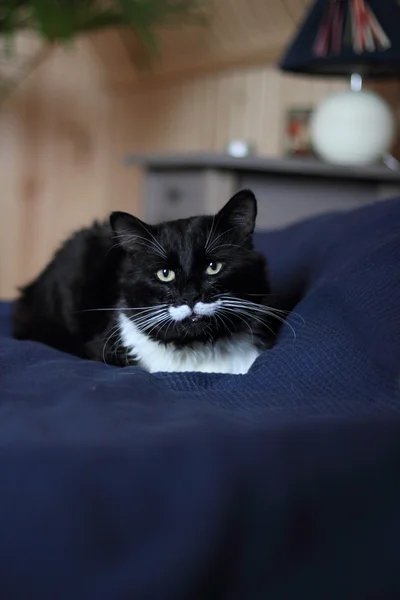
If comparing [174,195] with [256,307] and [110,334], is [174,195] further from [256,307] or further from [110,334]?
[256,307]

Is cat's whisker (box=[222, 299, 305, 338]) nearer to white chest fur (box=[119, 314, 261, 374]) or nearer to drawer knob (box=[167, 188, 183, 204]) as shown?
white chest fur (box=[119, 314, 261, 374])

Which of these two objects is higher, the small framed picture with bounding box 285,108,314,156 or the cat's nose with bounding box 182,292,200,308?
the small framed picture with bounding box 285,108,314,156

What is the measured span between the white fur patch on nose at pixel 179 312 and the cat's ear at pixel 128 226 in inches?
5.6

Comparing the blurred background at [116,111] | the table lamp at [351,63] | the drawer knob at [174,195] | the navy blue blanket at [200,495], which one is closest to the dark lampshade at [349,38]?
the table lamp at [351,63]

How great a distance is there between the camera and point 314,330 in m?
0.99

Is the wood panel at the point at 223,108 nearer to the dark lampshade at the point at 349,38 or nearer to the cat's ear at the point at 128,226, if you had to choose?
the dark lampshade at the point at 349,38

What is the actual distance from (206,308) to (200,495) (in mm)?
451

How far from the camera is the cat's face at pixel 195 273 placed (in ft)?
3.48

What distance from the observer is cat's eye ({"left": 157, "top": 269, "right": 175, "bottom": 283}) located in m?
1.08

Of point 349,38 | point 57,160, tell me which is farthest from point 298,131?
point 57,160

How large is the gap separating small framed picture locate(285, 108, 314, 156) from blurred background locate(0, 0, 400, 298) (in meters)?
0.02

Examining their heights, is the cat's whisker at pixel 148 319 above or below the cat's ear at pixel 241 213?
below

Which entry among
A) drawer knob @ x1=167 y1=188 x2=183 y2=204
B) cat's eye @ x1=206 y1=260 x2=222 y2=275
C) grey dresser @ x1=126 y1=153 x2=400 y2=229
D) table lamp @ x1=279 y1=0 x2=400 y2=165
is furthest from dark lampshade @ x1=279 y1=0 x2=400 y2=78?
cat's eye @ x1=206 y1=260 x2=222 y2=275

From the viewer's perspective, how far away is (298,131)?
98.6 inches
